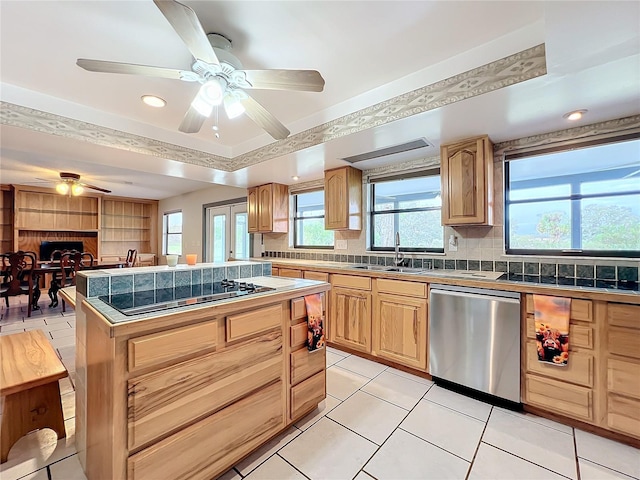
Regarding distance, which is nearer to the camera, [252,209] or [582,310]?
[582,310]

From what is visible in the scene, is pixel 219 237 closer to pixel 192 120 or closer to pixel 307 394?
pixel 192 120

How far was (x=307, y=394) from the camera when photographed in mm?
1911

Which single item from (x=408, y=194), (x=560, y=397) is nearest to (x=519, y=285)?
(x=560, y=397)

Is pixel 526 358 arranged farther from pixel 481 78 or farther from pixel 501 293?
pixel 481 78

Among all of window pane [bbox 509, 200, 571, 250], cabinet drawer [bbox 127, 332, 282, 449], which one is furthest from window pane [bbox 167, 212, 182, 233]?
window pane [bbox 509, 200, 571, 250]

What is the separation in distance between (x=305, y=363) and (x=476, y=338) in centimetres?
136

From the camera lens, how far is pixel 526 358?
202 centimetres

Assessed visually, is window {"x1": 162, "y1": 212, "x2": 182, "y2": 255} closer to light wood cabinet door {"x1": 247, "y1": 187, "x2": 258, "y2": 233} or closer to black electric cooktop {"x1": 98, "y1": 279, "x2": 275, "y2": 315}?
light wood cabinet door {"x1": 247, "y1": 187, "x2": 258, "y2": 233}

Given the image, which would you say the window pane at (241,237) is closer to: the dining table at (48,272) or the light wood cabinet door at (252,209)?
the light wood cabinet door at (252,209)

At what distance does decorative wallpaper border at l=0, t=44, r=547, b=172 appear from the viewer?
1.69 m

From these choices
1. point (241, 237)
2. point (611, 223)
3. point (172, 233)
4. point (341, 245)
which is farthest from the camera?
point (172, 233)

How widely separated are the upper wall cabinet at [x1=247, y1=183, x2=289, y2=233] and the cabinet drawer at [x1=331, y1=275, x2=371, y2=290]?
5.71ft

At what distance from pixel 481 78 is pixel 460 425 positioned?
228 centimetres

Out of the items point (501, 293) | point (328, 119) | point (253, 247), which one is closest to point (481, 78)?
point (328, 119)
